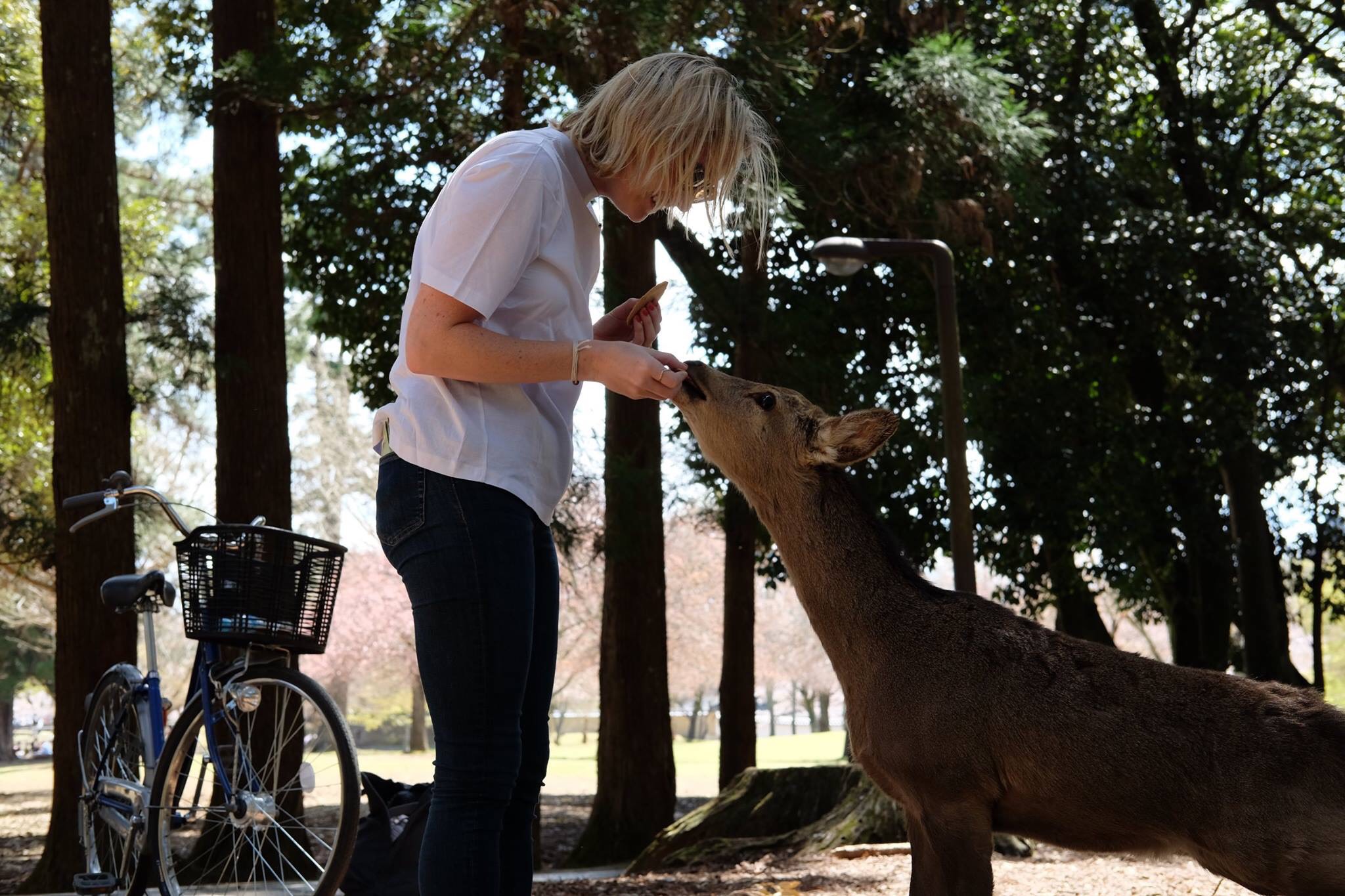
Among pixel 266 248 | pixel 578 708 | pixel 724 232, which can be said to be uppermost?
pixel 266 248

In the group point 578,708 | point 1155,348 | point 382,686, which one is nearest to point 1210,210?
point 1155,348

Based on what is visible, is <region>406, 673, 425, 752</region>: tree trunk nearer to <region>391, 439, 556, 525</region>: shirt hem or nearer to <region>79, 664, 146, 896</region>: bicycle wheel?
<region>79, 664, 146, 896</region>: bicycle wheel

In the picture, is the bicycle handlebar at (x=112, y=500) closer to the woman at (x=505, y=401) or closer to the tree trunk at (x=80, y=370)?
the woman at (x=505, y=401)

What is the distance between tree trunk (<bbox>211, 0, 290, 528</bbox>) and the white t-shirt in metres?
6.25

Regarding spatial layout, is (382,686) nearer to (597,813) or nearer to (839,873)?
(597,813)

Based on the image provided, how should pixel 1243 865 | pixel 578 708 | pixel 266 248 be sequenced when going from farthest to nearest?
1. pixel 578 708
2. pixel 266 248
3. pixel 1243 865

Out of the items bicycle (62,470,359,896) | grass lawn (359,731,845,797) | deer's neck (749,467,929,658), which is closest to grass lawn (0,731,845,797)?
grass lawn (359,731,845,797)

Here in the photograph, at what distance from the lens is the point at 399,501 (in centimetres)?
304

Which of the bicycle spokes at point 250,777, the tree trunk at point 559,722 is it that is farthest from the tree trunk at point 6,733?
the bicycle spokes at point 250,777

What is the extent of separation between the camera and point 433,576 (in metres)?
2.93

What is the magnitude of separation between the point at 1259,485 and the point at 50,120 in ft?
52.4

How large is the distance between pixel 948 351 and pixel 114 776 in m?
8.52

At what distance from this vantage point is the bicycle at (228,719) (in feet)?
15.8

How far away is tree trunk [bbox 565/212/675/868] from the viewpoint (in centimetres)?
1208
